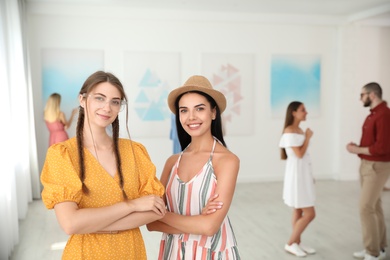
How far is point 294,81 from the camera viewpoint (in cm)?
855

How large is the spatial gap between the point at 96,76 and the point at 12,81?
4.37m

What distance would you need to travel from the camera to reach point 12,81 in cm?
561

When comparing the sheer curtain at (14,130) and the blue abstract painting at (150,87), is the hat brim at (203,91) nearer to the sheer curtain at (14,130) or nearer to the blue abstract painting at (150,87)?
the sheer curtain at (14,130)

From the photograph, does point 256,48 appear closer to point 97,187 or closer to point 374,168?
point 374,168

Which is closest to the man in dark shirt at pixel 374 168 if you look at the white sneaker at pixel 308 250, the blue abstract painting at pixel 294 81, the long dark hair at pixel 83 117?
the white sneaker at pixel 308 250

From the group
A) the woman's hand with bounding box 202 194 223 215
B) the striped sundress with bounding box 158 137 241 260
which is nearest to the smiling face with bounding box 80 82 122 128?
the striped sundress with bounding box 158 137 241 260

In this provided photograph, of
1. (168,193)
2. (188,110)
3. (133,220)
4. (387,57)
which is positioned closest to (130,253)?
(133,220)

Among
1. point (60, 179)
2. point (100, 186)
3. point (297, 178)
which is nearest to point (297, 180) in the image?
point (297, 178)

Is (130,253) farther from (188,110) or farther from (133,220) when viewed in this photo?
(188,110)

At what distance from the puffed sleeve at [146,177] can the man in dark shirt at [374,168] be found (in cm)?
299

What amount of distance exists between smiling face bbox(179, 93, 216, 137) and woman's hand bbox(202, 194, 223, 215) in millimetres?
297

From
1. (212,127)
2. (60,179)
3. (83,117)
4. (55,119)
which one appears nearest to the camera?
(60,179)

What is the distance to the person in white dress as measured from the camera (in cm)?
434

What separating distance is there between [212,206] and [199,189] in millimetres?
116
